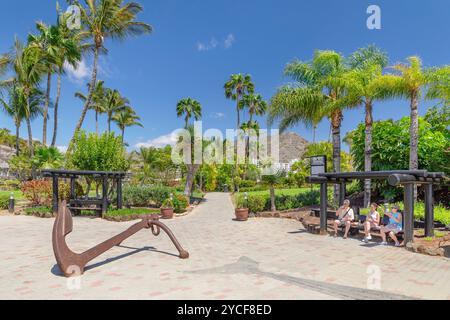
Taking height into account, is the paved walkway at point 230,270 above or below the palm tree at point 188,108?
below

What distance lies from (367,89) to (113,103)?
37.9 metres

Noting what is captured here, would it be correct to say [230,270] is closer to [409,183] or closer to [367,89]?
[409,183]

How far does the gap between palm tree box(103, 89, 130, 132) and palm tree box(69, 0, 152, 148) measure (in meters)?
19.2

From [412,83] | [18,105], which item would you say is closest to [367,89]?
[412,83]

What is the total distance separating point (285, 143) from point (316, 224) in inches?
2256

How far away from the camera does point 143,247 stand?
837 centimetres

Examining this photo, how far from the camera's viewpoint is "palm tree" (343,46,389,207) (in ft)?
46.2

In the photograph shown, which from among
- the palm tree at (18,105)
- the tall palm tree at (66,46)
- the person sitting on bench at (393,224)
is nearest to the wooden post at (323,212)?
the person sitting on bench at (393,224)

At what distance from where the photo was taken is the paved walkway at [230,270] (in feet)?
16.1

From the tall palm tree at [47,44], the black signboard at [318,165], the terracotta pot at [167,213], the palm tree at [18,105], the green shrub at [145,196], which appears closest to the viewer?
the black signboard at [318,165]

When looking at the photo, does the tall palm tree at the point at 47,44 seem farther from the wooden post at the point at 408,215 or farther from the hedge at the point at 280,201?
the wooden post at the point at 408,215

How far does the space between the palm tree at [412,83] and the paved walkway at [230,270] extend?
7378 mm

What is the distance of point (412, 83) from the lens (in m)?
13.2
